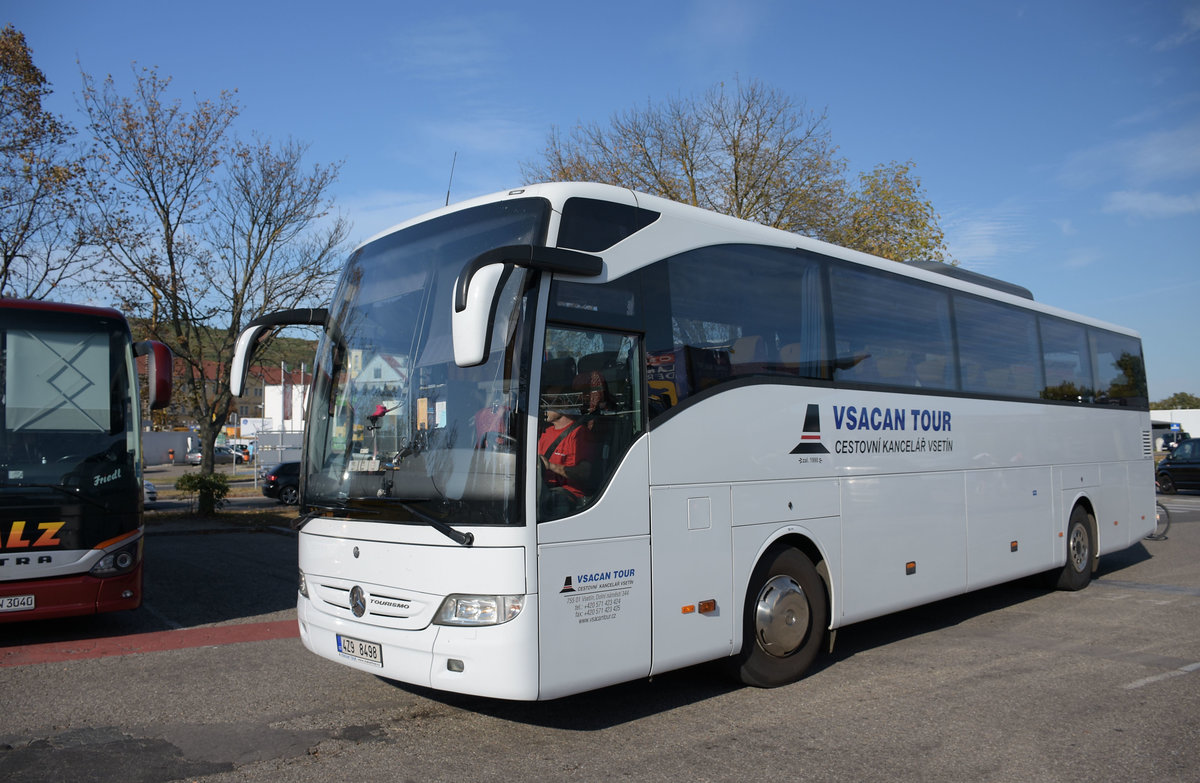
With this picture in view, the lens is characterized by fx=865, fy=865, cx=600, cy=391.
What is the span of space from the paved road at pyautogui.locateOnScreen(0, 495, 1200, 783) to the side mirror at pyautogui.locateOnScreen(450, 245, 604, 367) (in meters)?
1.84

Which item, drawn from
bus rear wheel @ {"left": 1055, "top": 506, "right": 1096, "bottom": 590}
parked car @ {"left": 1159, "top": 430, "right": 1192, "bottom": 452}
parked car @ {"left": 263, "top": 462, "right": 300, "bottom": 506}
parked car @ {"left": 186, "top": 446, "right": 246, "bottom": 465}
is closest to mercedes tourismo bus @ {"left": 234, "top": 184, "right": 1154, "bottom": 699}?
bus rear wheel @ {"left": 1055, "top": 506, "right": 1096, "bottom": 590}

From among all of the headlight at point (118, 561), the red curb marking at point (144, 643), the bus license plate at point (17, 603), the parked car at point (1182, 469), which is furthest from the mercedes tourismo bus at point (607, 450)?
the parked car at point (1182, 469)

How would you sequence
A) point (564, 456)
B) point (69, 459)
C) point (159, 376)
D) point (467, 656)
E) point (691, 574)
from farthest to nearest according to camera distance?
point (159, 376), point (69, 459), point (691, 574), point (564, 456), point (467, 656)

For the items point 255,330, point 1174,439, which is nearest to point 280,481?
point 255,330

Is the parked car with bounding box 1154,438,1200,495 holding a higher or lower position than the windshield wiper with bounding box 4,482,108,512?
lower

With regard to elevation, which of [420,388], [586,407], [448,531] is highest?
[420,388]

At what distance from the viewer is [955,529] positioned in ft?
28.0

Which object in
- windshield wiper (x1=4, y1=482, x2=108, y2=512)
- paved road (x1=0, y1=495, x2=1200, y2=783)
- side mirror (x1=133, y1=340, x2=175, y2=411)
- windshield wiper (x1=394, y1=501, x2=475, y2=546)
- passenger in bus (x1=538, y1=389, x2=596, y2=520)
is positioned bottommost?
paved road (x1=0, y1=495, x2=1200, y2=783)

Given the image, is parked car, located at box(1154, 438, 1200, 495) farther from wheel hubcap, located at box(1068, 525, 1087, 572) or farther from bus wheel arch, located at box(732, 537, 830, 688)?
bus wheel arch, located at box(732, 537, 830, 688)

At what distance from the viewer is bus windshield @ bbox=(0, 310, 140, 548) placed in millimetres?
7848

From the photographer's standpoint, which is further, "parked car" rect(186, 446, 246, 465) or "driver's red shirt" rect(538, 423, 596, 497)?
"parked car" rect(186, 446, 246, 465)

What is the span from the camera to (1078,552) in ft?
36.0

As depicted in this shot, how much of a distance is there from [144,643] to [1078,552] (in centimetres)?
1073

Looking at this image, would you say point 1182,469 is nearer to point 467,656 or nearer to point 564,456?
point 564,456
